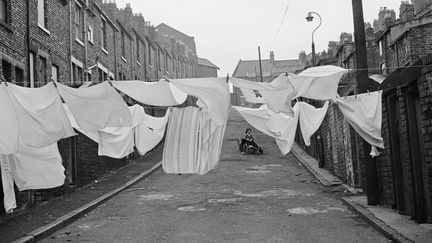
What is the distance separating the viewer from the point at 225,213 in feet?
41.9

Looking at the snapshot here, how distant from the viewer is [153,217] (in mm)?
12445

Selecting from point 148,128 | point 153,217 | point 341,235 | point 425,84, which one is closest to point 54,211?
point 153,217

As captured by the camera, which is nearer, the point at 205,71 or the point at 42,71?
the point at 42,71

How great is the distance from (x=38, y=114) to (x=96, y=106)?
964 mm

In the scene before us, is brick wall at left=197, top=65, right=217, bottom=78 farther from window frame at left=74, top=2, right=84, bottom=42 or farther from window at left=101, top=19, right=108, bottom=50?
window frame at left=74, top=2, right=84, bottom=42

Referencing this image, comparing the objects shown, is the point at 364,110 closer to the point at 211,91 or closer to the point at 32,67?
the point at 211,91

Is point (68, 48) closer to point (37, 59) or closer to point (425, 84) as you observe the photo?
point (37, 59)

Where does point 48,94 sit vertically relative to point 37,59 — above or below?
below

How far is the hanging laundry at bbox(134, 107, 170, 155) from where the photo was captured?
10812mm

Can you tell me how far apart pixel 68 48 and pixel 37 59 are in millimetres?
3794

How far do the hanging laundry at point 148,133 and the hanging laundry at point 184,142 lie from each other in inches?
60.3

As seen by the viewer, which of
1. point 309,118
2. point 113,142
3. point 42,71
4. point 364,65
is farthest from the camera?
point 42,71

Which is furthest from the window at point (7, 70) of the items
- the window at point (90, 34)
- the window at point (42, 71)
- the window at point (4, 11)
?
the window at point (90, 34)

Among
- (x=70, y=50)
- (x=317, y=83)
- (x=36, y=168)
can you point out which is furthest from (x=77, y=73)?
(x=317, y=83)
